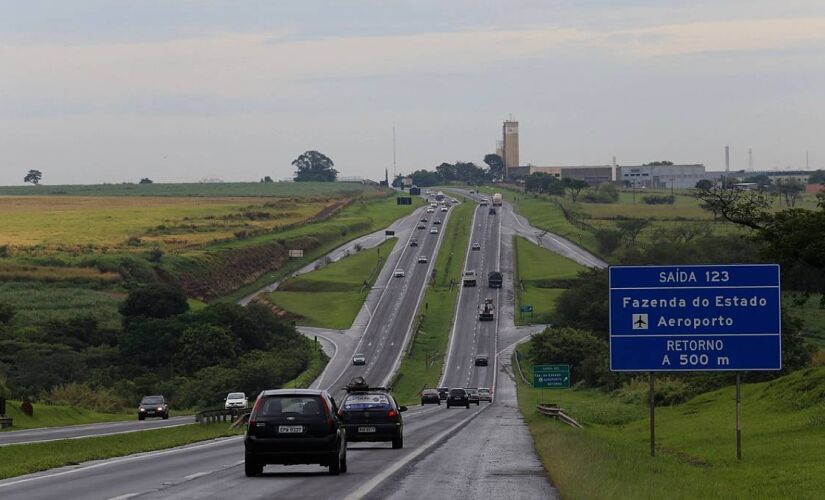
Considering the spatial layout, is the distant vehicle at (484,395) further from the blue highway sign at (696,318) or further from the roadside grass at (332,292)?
the blue highway sign at (696,318)

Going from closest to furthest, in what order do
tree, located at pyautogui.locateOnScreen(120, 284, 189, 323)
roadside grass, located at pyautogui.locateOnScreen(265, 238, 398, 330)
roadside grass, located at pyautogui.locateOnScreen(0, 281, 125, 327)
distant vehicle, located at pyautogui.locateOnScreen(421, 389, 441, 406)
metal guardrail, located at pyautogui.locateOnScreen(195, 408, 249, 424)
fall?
metal guardrail, located at pyautogui.locateOnScreen(195, 408, 249, 424) → distant vehicle, located at pyautogui.locateOnScreen(421, 389, 441, 406) → roadside grass, located at pyautogui.locateOnScreen(0, 281, 125, 327) → tree, located at pyautogui.locateOnScreen(120, 284, 189, 323) → roadside grass, located at pyautogui.locateOnScreen(265, 238, 398, 330)

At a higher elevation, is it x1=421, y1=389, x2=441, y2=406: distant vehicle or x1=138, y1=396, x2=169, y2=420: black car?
x1=138, y1=396, x2=169, y2=420: black car

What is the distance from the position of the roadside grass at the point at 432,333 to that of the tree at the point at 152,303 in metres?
20.9

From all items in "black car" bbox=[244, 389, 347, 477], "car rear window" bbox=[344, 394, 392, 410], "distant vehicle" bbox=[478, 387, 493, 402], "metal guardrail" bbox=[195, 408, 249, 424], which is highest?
"black car" bbox=[244, 389, 347, 477]

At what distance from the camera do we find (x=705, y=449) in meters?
34.5

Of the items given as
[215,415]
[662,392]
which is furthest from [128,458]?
[662,392]

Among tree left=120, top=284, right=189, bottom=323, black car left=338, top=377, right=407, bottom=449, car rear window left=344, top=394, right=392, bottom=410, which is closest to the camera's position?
black car left=338, top=377, right=407, bottom=449

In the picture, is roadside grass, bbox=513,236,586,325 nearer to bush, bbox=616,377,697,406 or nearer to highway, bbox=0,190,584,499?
bush, bbox=616,377,697,406

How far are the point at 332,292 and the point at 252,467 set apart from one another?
128m

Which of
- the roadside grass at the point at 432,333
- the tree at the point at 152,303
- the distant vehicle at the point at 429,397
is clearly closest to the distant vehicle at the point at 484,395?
the distant vehicle at the point at 429,397

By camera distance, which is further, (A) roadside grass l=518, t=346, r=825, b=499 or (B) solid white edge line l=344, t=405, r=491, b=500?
(A) roadside grass l=518, t=346, r=825, b=499

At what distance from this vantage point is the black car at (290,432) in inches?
998

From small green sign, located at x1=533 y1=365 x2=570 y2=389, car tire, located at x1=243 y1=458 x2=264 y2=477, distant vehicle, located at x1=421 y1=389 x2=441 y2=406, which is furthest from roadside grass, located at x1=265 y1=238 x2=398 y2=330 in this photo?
car tire, located at x1=243 y1=458 x2=264 y2=477

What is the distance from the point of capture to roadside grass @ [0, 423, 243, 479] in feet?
99.1
